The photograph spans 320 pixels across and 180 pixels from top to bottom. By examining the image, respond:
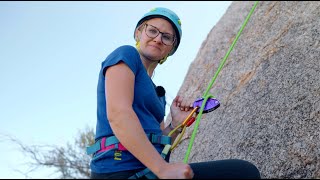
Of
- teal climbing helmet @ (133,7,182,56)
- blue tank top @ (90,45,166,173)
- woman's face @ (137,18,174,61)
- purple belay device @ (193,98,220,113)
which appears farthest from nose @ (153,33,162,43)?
purple belay device @ (193,98,220,113)

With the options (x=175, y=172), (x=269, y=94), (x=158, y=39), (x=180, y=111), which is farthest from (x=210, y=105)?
(x=269, y=94)

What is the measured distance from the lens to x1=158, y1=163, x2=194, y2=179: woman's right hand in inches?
77.7

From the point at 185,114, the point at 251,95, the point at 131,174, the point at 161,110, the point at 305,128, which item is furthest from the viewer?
the point at 251,95

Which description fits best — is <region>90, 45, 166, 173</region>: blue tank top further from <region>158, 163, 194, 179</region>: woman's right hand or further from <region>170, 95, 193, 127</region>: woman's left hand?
<region>170, 95, 193, 127</region>: woman's left hand

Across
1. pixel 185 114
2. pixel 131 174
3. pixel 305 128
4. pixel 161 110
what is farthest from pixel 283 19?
pixel 131 174

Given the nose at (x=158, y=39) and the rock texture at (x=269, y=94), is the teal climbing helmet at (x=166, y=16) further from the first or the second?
the rock texture at (x=269, y=94)

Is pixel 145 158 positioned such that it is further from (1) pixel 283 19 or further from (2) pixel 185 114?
(1) pixel 283 19

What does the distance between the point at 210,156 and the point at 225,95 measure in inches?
34.2

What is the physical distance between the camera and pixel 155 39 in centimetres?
265

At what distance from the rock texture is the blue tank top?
1469mm

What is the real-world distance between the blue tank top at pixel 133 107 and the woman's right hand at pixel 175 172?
29 centimetres

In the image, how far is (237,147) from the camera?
390 cm

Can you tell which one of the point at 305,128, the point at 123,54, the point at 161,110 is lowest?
the point at 305,128

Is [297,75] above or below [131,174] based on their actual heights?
above
